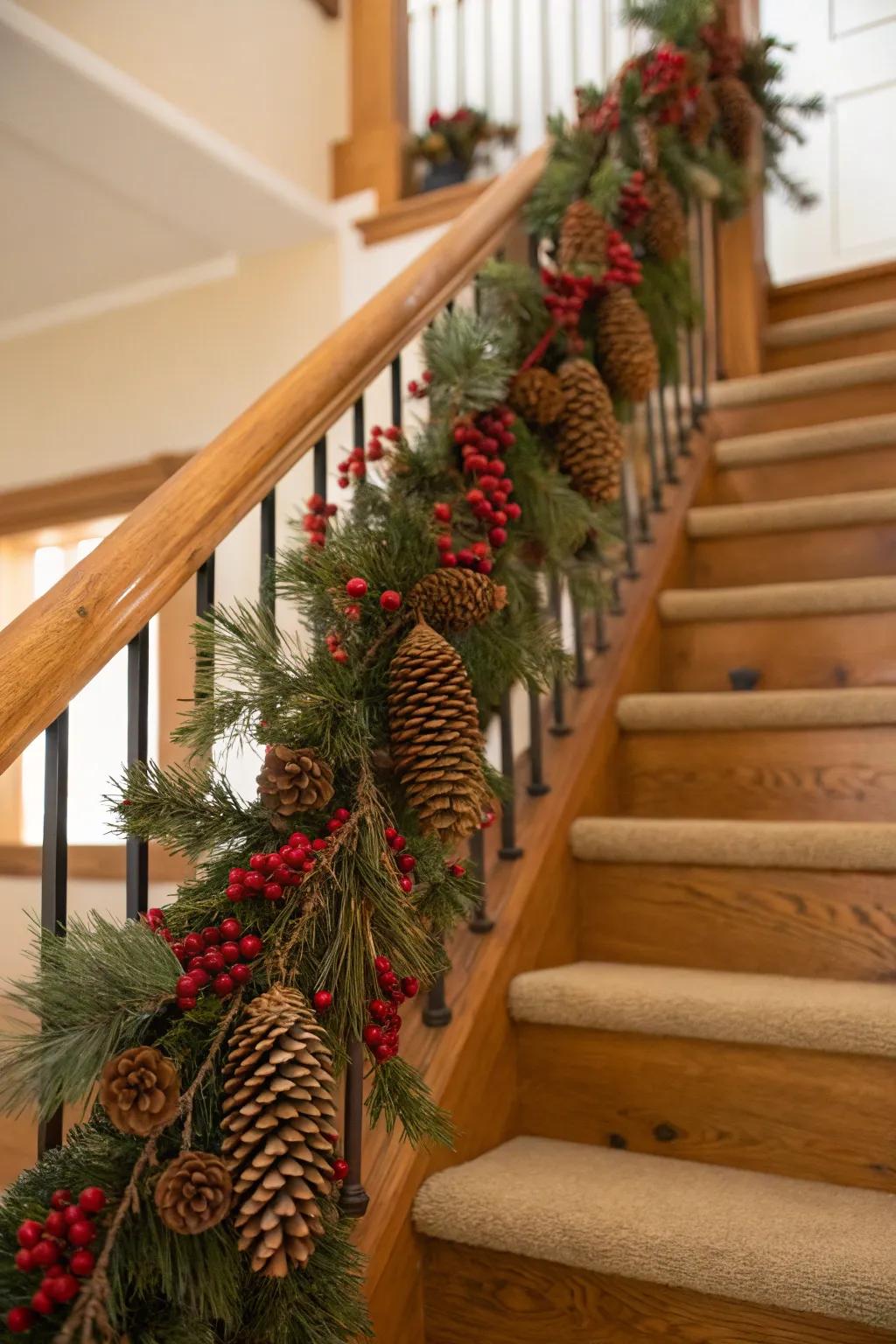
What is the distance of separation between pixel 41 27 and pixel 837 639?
2053 mm

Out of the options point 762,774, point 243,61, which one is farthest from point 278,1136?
point 243,61

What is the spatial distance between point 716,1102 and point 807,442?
5.27ft

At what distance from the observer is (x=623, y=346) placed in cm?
165

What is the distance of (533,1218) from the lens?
1123 mm

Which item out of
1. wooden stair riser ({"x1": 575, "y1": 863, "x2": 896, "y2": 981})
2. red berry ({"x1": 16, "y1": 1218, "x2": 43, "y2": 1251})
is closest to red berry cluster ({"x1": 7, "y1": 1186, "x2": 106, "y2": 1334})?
red berry ({"x1": 16, "y1": 1218, "x2": 43, "y2": 1251})

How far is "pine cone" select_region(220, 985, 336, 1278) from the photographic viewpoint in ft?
2.53

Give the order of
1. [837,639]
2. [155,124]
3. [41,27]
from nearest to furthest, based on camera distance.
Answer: [837,639] < [41,27] < [155,124]

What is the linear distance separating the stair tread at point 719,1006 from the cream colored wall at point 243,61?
2.50 m

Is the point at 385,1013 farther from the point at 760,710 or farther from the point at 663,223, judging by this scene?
the point at 663,223

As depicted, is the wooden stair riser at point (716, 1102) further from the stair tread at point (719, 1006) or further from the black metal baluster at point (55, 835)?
the black metal baluster at point (55, 835)

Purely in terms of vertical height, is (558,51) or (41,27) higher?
(558,51)

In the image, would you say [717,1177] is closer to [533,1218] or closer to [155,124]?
Result: [533,1218]

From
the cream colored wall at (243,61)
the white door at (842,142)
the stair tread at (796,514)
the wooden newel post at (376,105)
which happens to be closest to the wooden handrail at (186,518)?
the stair tread at (796,514)

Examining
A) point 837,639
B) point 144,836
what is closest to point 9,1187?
point 144,836
